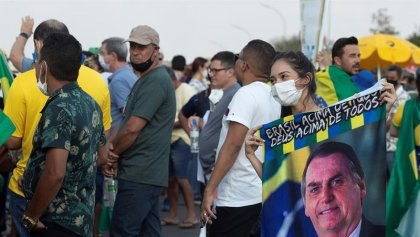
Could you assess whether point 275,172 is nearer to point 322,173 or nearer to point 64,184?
point 322,173

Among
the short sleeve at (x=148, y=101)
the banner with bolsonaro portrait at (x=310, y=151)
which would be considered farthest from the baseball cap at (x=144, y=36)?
the banner with bolsonaro portrait at (x=310, y=151)

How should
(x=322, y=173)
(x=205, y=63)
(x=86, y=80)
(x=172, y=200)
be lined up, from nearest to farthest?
(x=322, y=173)
(x=86, y=80)
(x=172, y=200)
(x=205, y=63)

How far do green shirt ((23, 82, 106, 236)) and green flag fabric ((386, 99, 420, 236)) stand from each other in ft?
11.2

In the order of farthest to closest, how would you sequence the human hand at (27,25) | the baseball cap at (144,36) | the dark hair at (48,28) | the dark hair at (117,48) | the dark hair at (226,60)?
the dark hair at (117,48)
the dark hair at (226,60)
the human hand at (27,25)
the baseball cap at (144,36)
the dark hair at (48,28)

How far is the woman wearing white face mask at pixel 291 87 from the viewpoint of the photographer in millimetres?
4918

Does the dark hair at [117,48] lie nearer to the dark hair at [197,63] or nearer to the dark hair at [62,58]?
the dark hair at [62,58]

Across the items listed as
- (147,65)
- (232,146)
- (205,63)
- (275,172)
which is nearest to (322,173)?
(275,172)

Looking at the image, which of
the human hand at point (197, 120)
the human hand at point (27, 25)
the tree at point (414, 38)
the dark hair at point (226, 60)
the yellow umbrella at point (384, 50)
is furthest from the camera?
the tree at point (414, 38)

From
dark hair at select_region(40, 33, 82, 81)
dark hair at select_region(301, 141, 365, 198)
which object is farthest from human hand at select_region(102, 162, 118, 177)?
dark hair at select_region(301, 141, 365, 198)

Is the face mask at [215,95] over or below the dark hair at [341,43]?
below

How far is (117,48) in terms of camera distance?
9008 mm

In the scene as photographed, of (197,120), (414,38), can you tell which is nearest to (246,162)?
(197,120)

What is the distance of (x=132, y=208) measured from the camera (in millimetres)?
6723

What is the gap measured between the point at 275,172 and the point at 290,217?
0.25 meters
